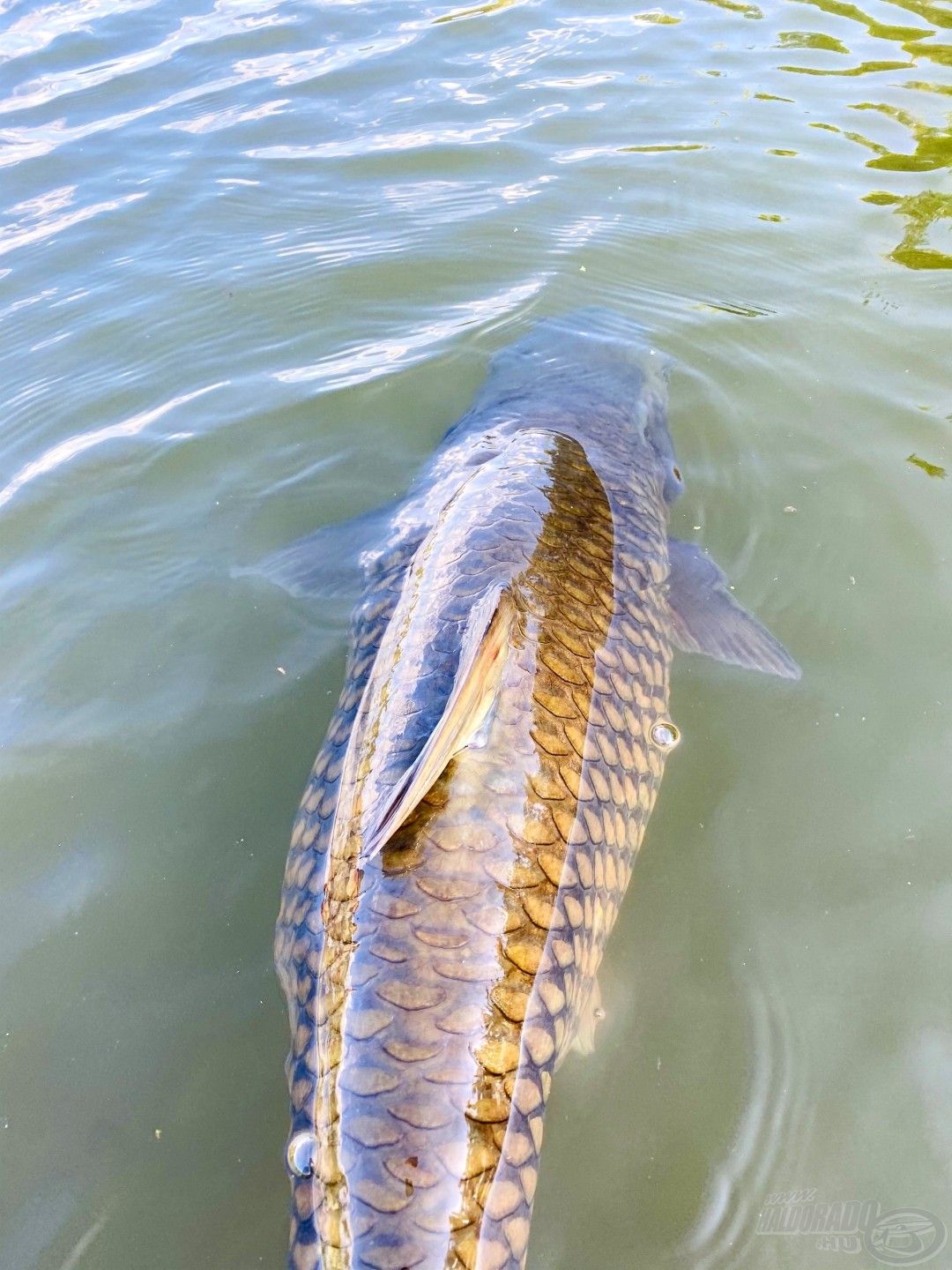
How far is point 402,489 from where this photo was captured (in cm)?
406

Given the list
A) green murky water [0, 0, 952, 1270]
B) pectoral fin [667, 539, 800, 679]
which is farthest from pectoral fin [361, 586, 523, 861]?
pectoral fin [667, 539, 800, 679]

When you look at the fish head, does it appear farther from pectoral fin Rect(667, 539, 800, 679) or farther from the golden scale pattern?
the golden scale pattern

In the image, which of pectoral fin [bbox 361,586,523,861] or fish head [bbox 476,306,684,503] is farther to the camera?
fish head [bbox 476,306,684,503]

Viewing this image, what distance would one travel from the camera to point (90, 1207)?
2.24 m

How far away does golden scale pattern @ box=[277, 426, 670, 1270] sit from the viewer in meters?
1.67

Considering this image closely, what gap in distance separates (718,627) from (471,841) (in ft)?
5.20

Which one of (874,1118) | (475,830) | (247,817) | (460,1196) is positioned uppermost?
(475,830)

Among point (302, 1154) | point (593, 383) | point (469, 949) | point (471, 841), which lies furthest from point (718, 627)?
point (302, 1154)

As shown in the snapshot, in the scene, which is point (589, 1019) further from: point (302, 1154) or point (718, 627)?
point (718, 627)

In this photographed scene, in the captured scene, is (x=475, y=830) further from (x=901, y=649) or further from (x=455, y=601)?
(x=901, y=649)

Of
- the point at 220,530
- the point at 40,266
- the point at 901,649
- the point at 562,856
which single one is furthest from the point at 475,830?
the point at 40,266

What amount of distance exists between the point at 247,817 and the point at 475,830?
1204 millimetres

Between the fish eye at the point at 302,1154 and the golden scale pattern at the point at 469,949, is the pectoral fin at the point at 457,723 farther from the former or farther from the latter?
the fish eye at the point at 302,1154

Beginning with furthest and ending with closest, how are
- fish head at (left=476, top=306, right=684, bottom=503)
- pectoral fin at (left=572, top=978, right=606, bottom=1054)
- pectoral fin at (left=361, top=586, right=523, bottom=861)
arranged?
fish head at (left=476, top=306, right=684, bottom=503)
pectoral fin at (left=572, top=978, right=606, bottom=1054)
pectoral fin at (left=361, top=586, right=523, bottom=861)
